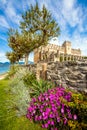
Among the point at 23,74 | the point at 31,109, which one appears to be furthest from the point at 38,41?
the point at 31,109

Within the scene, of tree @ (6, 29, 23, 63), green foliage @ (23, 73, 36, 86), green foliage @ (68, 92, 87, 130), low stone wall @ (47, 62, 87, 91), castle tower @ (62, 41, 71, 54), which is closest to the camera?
green foliage @ (68, 92, 87, 130)

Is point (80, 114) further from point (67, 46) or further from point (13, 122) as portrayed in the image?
point (67, 46)

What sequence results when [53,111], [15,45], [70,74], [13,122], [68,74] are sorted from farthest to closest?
[15,45], [68,74], [70,74], [13,122], [53,111]

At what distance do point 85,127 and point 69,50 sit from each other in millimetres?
51635

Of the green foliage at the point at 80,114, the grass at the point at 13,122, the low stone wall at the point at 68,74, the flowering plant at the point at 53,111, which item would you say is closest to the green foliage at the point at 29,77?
the low stone wall at the point at 68,74

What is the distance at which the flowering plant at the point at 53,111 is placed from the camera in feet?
13.5

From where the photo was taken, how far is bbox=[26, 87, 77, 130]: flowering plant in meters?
4.12

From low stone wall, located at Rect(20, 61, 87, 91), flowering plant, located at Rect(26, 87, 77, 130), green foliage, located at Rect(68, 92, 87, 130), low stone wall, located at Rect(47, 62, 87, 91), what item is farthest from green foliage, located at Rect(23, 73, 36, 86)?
green foliage, located at Rect(68, 92, 87, 130)

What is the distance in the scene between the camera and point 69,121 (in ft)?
12.9

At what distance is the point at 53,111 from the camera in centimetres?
436

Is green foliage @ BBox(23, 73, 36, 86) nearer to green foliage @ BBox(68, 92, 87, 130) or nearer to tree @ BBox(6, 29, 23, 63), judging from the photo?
green foliage @ BBox(68, 92, 87, 130)

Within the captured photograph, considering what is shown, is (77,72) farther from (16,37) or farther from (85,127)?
(16,37)

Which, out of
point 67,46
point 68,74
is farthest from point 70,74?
point 67,46

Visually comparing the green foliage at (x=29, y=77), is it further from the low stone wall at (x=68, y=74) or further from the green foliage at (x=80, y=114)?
the green foliage at (x=80, y=114)
